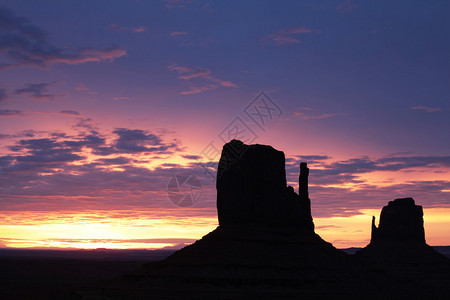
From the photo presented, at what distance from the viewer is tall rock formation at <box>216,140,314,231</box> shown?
82.4m

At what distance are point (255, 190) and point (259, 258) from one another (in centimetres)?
1292

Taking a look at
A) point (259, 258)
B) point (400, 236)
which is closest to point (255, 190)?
point (259, 258)

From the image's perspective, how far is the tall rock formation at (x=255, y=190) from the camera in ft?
270

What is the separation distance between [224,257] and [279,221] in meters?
12.4

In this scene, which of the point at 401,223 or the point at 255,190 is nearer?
the point at 255,190

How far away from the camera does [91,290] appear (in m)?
81.1

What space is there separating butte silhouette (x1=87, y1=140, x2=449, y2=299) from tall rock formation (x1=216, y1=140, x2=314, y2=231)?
156 mm

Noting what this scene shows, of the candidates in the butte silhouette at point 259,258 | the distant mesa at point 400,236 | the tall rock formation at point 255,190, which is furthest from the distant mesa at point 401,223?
the tall rock formation at point 255,190

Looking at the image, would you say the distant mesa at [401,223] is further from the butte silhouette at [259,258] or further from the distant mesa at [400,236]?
the butte silhouette at [259,258]

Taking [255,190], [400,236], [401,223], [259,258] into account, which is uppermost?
[401,223]

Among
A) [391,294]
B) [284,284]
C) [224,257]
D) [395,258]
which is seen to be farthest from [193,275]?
[395,258]

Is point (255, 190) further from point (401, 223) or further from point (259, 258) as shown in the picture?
point (401, 223)

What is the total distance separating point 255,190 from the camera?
84562 mm

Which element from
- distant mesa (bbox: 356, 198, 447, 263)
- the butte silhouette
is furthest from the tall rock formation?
distant mesa (bbox: 356, 198, 447, 263)
